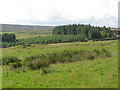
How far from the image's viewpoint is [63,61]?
69.2 feet

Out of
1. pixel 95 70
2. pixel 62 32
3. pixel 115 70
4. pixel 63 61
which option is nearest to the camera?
pixel 115 70

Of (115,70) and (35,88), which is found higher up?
(115,70)

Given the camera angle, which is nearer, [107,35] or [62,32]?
[107,35]

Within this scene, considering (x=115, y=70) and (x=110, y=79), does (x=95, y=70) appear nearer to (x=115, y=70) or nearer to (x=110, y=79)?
(x=115, y=70)

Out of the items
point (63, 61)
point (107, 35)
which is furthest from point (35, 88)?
point (107, 35)

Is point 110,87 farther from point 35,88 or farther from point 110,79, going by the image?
point 35,88

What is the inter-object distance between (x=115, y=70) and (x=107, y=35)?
110685mm

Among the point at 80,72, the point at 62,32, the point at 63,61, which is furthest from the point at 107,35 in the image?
the point at 80,72

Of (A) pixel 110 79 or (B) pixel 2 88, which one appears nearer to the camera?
(A) pixel 110 79

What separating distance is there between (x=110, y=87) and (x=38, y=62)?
9.63 meters

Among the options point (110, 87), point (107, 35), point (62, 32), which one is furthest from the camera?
point (62, 32)

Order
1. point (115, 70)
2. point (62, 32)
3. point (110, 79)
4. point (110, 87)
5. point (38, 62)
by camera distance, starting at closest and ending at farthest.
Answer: point (110, 87) → point (110, 79) → point (115, 70) → point (38, 62) → point (62, 32)

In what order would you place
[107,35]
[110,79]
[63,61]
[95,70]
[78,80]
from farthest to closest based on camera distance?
[107,35], [63,61], [95,70], [78,80], [110,79]

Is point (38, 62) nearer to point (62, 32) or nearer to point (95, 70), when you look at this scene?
point (95, 70)
